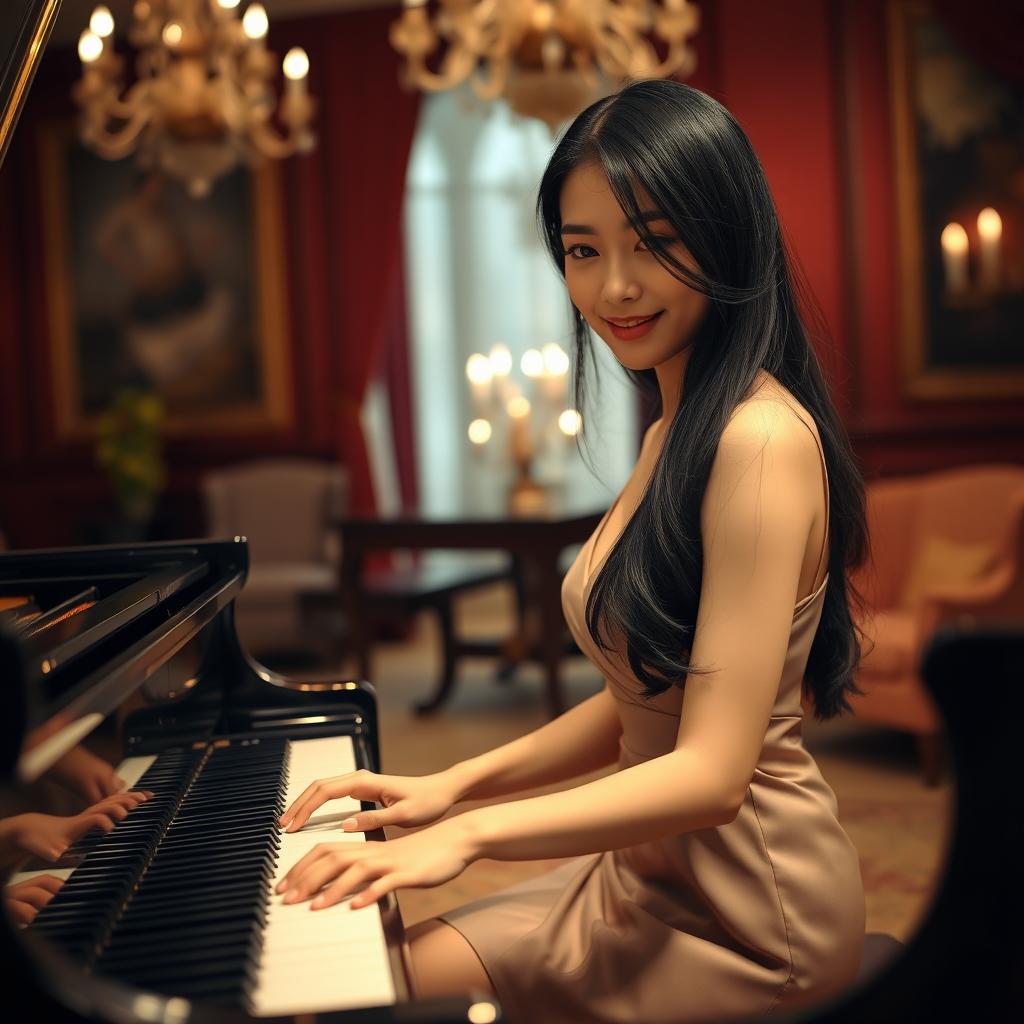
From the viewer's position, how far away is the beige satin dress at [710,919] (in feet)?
4.55

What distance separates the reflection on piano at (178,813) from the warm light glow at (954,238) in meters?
5.48

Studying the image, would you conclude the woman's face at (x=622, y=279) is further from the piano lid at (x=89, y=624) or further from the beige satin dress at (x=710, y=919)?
the piano lid at (x=89, y=624)

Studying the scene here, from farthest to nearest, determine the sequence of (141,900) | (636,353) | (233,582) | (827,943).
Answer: (233,582) < (636,353) < (827,943) < (141,900)

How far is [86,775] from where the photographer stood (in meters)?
1.23

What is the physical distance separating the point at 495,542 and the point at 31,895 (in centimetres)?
428

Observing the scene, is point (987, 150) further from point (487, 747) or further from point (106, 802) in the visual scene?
point (106, 802)

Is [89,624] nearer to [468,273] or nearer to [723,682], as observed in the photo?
[723,682]

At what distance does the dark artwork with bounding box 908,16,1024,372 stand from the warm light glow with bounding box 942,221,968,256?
0.03 meters

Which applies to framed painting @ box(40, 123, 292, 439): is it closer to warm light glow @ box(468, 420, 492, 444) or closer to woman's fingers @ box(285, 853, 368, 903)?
warm light glow @ box(468, 420, 492, 444)

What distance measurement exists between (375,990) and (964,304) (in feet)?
21.8

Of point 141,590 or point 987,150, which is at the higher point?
point 987,150

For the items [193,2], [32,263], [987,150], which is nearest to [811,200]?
[987,150]

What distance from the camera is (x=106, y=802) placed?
1277 millimetres

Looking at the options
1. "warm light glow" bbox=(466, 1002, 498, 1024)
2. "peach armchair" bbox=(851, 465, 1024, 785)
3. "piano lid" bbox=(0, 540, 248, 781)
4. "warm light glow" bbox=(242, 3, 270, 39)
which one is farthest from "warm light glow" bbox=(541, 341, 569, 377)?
"warm light glow" bbox=(466, 1002, 498, 1024)
